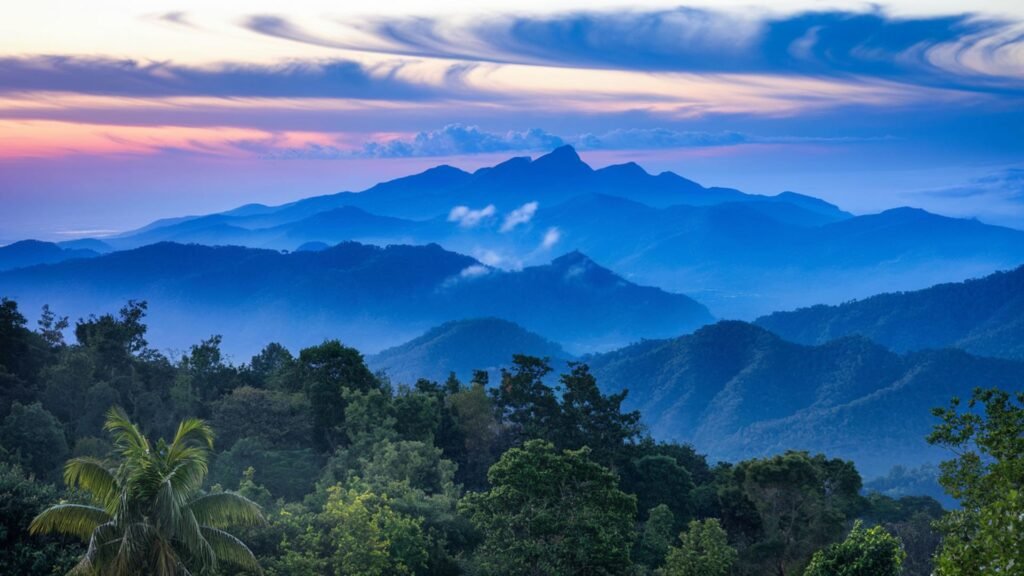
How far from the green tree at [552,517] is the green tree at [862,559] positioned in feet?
16.9

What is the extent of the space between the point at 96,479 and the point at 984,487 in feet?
48.9

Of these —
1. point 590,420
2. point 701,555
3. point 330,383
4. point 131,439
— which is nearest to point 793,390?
point 590,420

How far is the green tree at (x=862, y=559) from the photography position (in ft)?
68.8

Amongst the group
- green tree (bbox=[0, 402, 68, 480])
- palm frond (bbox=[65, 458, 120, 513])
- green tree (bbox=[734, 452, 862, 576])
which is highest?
palm frond (bbox=[65, 458, 120, 513])

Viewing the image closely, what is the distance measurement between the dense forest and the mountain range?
100074mm

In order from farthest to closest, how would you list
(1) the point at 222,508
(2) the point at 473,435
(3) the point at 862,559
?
1. (2) the point at 473,435
2. (3) the point at 862,559
3. (1) the point at 222,508

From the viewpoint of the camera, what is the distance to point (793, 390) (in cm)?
17412

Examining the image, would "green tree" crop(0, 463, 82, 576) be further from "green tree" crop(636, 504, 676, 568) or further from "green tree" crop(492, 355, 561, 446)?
"green tree" crop(492, 355, 561, 446)

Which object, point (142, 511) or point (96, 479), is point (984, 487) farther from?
point (96, 479)

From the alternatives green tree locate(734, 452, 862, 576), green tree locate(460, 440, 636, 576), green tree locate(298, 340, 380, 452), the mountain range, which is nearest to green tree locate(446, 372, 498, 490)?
green tree locate(298, 340, 380, 452)

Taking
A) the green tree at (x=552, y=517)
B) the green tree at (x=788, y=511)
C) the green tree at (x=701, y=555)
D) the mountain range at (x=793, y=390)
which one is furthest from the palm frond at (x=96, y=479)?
the mountain range at (x=793, y=390)

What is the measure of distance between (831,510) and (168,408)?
32.9m

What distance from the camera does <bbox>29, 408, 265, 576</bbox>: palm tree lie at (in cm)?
1474

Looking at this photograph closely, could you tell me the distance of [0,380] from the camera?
1572 inches
